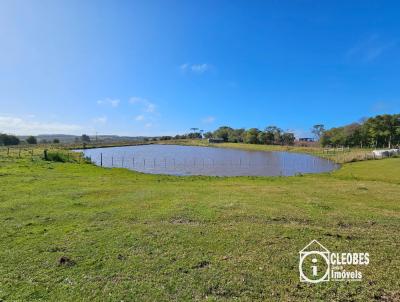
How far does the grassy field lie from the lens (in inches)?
169

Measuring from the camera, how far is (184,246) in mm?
5938

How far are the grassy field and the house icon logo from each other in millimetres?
139

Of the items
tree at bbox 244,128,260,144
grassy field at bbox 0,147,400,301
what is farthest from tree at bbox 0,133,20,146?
tree at bbox 244,128,260,144

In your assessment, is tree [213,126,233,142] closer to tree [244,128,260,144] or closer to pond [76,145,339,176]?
tree [244,128,260,144]

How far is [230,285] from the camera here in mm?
4414

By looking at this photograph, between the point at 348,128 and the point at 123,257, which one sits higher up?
the point at 348,128

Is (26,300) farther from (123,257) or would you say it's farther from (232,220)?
(232,220)

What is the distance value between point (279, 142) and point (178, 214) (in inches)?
4389

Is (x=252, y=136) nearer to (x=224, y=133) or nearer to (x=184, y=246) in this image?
(x=224, y=133)

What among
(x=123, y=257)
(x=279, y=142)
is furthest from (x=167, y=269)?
(x=279, y=142)

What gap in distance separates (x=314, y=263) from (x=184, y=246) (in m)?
2.75

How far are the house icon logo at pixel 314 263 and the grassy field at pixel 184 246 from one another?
0.46 feet

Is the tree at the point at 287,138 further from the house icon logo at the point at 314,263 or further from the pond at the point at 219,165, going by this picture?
the house icon logo at the point at 314,263

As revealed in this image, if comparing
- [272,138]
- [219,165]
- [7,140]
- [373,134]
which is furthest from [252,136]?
[7,140]
